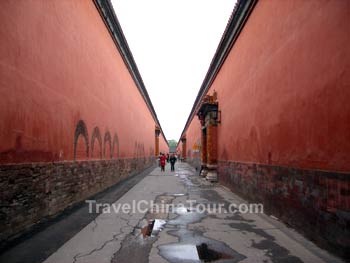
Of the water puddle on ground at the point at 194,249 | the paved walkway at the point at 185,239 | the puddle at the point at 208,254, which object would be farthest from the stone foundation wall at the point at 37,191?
the puddle at the point at 208,254

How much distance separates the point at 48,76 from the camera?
21.0ft

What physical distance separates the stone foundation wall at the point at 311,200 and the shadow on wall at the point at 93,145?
4589 mm

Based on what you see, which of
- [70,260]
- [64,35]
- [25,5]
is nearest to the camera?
[70,260]

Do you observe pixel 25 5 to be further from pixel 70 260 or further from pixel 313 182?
pixel 313 182

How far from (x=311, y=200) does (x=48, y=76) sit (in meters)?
5.21

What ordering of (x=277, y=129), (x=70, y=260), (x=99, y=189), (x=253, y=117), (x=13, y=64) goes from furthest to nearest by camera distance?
(x=99, y=189) → (x=253, y=117) → (x=277, y=129) → (x=13, y=64) → (x=70, y=260)

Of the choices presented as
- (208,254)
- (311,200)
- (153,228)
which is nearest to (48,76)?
(153,228)

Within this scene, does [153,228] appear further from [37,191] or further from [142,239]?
[37,191]

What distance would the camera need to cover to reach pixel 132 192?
10914 mm

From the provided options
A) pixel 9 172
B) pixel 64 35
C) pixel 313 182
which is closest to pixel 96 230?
pixel 9 172

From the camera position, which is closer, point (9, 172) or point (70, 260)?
point (70, 260)

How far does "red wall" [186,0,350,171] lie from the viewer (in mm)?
4027

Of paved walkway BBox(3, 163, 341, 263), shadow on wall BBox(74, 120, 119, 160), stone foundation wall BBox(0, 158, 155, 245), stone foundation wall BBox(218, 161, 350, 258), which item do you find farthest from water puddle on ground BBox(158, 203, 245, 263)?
shadow on wall BBox(74, 120, 119, 160)

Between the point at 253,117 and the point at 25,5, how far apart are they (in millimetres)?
5823
